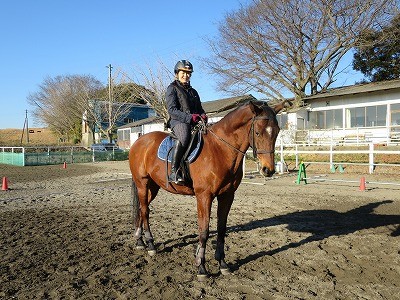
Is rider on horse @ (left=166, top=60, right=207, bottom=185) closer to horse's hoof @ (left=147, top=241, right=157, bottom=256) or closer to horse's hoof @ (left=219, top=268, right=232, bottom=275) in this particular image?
horse's hoof @ (left=147, top=241, right=157, bottom=256)

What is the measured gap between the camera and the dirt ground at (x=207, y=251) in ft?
12.8

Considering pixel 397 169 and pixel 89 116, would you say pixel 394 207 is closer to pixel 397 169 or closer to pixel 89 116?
pixel 397 169

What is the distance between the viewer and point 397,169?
16156 mm

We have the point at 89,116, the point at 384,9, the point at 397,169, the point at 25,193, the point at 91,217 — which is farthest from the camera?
the point at 89,116

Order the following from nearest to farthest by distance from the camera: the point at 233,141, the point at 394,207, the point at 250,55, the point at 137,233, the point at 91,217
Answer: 1. the point at 233,141
2. the point at 137,233
3. the point at 91,217
4. the point at 394,207
5. the point at 250,55

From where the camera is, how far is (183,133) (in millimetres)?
4668

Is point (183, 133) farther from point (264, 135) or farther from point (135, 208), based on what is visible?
point (135, 208)

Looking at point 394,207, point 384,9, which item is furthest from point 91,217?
point 384,9

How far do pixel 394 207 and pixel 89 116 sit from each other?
44462mm

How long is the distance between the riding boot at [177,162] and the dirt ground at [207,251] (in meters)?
1.22

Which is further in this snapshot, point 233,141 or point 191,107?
point 191,107

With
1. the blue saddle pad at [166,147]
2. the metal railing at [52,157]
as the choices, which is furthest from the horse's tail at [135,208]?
the metal railing at [52,157]

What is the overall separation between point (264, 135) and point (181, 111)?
1.36 meters

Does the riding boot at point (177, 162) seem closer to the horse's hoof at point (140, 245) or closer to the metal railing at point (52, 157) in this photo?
the horse's hoof at point (140, 245)
